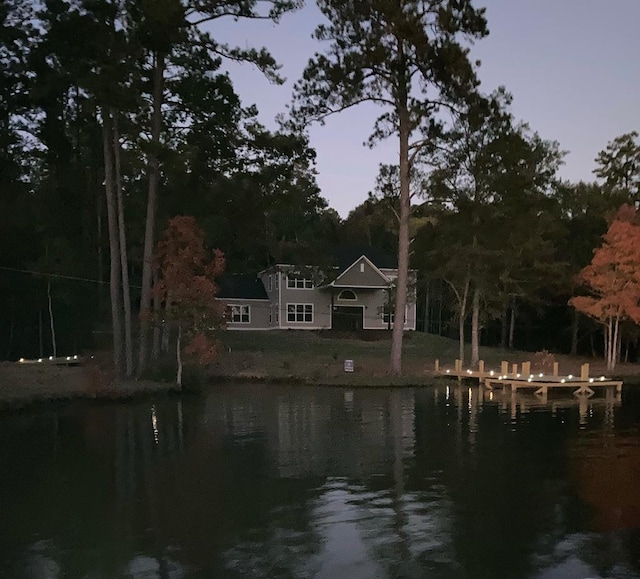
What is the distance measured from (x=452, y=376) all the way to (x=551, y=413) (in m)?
A: 8.44

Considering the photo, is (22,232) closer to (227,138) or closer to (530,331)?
(227,138)

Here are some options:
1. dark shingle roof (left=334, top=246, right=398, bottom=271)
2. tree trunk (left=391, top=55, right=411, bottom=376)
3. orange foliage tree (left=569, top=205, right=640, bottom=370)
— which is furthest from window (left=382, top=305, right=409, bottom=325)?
tree trunk (left=391, top=55, right=411, bottom=376)

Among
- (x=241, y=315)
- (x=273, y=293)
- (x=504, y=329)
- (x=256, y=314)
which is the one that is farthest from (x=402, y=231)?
(x=504, y=329)

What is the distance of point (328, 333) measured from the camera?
128 feet

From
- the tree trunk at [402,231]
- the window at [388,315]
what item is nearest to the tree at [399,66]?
the tree trunk at [402,231]

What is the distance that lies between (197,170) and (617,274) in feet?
56.5

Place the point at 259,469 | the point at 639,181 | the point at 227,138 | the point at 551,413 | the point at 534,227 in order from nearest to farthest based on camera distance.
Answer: the point at 259,469, the point at 551,413, the point at 227,138, the point at 534,227, the point at 639,181

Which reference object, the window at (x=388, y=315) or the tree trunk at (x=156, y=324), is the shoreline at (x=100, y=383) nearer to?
the tree trunk at (x=156, y=324)

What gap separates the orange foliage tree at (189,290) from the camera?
19.9 metres

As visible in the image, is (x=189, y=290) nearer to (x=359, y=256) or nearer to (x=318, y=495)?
(x=318, y=495)

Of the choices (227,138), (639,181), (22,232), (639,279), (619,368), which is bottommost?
(619,368)

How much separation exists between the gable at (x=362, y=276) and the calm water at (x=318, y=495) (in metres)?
25.5

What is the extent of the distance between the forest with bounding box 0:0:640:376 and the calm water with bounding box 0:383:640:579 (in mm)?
7947

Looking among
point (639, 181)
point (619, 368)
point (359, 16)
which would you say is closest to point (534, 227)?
point (619, 368)
